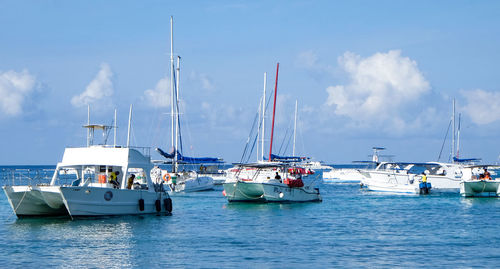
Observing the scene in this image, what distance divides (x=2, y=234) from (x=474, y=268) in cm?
1999

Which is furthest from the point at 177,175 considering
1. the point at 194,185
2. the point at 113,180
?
the point at 113,180

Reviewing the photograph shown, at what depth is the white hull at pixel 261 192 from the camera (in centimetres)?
4625

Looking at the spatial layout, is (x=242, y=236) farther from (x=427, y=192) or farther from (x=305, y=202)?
(x=427, y=192)

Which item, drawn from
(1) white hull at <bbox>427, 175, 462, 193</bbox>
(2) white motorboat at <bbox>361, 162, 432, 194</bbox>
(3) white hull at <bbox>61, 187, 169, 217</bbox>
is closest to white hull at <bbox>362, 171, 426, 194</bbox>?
(2) white motorboat at <bbox>361, 162, 432, 194</bbox>

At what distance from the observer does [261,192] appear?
46.6m

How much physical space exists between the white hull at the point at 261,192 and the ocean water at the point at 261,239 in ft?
5.18

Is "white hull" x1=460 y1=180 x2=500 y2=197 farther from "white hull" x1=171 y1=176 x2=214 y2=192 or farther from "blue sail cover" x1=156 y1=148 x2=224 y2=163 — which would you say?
"blue sail cover" x1=156 y1=148 x2=224 y2=163

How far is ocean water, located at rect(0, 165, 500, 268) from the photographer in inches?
925

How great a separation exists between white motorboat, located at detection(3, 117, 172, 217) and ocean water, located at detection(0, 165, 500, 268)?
66 cm

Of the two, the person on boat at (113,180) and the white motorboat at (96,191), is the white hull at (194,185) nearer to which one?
the white motorboat at (96,191)

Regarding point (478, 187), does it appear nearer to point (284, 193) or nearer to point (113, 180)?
point (284, 193)

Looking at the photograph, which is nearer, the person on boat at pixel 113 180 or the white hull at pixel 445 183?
the person on boat at pixel 113 180

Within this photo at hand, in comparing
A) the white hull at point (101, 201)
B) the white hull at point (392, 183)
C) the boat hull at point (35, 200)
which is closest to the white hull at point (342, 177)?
the white hull at point (392, 183)

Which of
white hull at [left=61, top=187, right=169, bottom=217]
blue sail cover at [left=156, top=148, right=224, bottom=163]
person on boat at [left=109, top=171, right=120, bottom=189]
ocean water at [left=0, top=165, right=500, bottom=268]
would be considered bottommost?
ocean water at [left=0, top=165, right=500, bottom=268]
